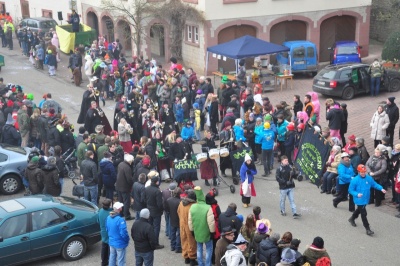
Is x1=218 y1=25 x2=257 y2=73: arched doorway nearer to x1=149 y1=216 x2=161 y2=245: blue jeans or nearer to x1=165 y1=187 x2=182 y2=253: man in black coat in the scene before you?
x1=149 y1=216 x2=161 y2=245: blue jeans

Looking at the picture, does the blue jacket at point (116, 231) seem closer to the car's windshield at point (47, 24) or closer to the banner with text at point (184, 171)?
the banner with text at point (184, 171)

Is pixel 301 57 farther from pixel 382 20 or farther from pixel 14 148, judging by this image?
pixel 14 148

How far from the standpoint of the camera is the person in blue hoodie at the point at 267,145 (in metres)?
18.1

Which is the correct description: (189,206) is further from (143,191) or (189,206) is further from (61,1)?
(61,1)

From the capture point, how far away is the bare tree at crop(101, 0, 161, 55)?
34.1m

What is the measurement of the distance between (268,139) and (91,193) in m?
5.15

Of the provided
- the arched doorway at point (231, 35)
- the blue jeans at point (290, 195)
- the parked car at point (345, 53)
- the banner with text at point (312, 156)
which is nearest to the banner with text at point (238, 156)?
the banner with text at point (312, 156)

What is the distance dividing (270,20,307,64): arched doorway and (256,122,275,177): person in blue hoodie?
16.5 meters

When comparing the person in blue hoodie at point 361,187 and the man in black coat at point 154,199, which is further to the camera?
the person in blue hoodie at point 361,187

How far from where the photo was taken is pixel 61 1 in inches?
1747

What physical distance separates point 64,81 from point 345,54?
13.4 m

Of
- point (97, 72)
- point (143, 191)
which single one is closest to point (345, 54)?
point (97, 72)

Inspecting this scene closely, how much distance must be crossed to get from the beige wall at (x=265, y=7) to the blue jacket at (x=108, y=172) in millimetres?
17500

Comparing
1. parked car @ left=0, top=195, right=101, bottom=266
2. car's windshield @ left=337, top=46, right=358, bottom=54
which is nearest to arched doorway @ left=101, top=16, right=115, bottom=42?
car's windshield @ left=337, top=46, right=358, bottom=54
